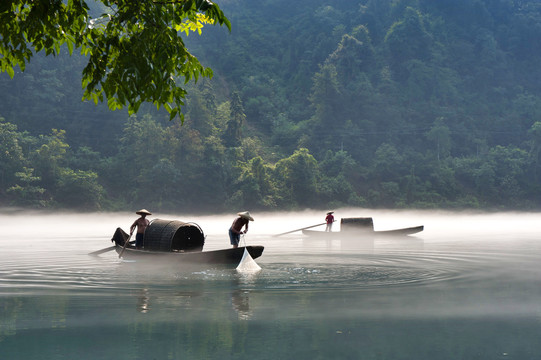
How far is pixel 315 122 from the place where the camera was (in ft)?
284

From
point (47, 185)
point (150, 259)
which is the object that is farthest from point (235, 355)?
point (47, 185)

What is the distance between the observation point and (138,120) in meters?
74.9

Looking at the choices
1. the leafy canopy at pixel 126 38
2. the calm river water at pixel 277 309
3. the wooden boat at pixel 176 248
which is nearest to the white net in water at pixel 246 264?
the wooden boat at pixel 176 248

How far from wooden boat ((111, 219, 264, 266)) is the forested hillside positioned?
43.9 m

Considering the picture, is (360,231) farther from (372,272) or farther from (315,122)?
(315,122)

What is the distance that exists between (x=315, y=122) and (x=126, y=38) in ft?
261

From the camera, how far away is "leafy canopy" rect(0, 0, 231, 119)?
6832mm

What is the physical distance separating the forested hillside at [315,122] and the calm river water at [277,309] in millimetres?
48354

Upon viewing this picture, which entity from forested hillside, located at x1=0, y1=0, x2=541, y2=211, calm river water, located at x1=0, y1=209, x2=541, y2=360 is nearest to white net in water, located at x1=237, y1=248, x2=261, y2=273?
calm river water, located at x1=0, y1=209, x2=541, y2=360

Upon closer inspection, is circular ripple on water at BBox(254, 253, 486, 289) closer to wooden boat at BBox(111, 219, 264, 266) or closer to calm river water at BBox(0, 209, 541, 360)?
calm river water at BBox(0, 209, 541, 360)

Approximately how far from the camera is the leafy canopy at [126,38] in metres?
6.83

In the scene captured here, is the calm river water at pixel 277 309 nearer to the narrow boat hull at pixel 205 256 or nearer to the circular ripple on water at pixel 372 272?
the circular ripple on water at pixel 372 272

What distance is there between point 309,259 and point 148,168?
165ft

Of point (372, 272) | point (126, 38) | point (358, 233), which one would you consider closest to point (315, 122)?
point (358, 233)
